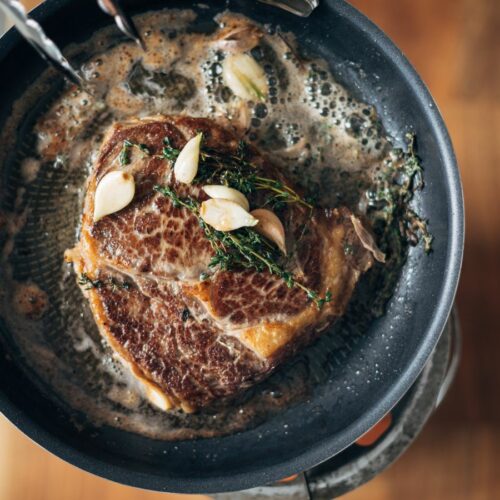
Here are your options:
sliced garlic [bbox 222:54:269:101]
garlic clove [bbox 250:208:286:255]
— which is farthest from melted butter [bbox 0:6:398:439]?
garlic clove [bbox 250:208:286:255]

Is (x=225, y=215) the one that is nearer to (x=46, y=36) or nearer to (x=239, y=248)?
(x=239, y=248)

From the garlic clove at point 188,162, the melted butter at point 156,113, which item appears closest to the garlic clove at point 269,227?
the garlic clove at point 188,162

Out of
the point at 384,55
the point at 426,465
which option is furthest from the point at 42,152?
the point at 426,465

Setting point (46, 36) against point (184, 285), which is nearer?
point (184, 285)

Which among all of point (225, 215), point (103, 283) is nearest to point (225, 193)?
point (225, 215)

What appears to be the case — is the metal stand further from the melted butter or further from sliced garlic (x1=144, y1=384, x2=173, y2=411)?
sliced garlic (x1=144, y1=384, x2=173, y2=411)

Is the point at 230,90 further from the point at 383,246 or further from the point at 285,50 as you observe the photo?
the point at 383,246

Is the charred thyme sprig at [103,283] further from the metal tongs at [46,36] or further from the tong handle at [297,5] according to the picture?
the tong handle at [297,5]

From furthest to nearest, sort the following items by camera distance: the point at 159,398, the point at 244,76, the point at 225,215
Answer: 1. the point at 244,76
2. the point at 159,398
3. the point at 225,215
